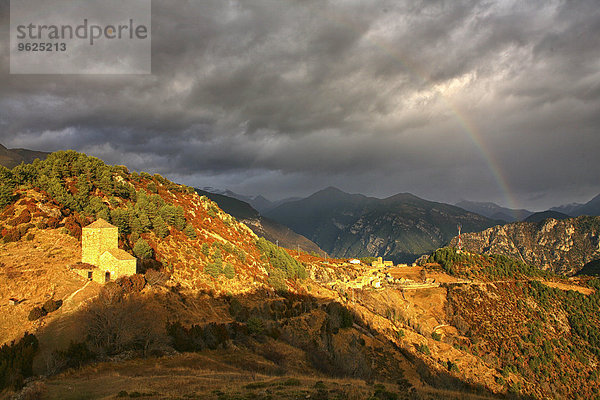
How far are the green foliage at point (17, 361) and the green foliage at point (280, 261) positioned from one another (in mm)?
51292

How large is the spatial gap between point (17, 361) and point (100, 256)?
1367cm

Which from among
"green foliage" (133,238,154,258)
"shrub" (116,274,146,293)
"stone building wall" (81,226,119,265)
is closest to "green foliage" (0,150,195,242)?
"green foliage" (133,238,154,258)

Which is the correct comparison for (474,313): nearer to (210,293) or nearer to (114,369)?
(210,293)

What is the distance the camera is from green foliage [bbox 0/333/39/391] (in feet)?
76.4

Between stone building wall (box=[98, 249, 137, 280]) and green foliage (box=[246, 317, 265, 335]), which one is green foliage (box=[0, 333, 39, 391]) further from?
green foliage (box=[246, 317, 265, 335])

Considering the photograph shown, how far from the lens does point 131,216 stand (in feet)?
173

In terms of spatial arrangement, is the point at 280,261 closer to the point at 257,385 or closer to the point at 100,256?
the point at 100,256

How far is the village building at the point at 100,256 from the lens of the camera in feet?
120

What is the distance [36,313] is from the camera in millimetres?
29641

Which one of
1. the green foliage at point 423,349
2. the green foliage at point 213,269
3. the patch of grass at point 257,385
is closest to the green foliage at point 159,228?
the green foliage at point 213,269

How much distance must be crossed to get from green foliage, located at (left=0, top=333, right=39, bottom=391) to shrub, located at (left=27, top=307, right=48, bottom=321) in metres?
1.97

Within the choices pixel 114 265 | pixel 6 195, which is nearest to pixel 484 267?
pixel 114 265

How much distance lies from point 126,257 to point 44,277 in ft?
25.0

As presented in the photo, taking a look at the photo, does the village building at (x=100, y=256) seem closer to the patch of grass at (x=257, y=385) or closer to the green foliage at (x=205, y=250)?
the green foliage at (x=205, y=250)
